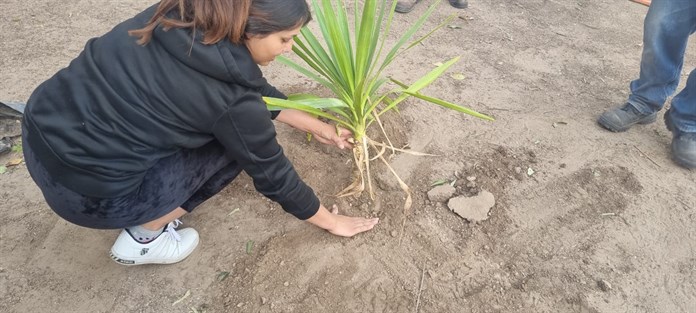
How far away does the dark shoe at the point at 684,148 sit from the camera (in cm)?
194

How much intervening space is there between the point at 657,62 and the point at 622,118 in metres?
0.26

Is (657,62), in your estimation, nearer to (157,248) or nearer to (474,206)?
(474,206)

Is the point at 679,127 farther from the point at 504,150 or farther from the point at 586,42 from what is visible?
the point at 586,42

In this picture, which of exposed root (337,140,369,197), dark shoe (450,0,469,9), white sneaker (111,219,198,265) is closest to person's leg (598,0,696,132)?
exposed root (337,140,369,197)

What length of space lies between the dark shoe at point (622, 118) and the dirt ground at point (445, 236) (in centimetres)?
5

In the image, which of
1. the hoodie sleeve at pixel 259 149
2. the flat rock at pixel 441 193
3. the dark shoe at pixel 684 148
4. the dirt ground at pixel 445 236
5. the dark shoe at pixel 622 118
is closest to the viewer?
the hoodie sleeve at pixel 259 149

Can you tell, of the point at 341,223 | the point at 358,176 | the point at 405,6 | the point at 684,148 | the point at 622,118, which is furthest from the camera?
the point at 405,6

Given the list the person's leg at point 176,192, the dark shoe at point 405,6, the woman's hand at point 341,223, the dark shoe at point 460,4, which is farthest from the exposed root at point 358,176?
the dark shoe at point 460,4

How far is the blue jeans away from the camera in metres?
1.88

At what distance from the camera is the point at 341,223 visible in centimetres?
164

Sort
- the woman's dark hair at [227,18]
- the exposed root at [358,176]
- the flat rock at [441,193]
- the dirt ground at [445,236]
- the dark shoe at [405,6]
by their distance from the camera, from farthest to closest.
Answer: the dark shoe at [405,6] → the flat rock at [441,193] → the exposed root at [358,176] → the dirt ground at [445,236] → the woman's dark hair at [227,18]

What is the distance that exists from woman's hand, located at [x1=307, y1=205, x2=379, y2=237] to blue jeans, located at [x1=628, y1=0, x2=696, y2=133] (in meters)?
1.33

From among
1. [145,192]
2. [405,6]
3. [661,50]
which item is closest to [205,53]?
[145,192]

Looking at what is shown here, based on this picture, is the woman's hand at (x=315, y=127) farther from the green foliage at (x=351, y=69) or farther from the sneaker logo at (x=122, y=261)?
the sneaker logo at (x=122, y=261)
